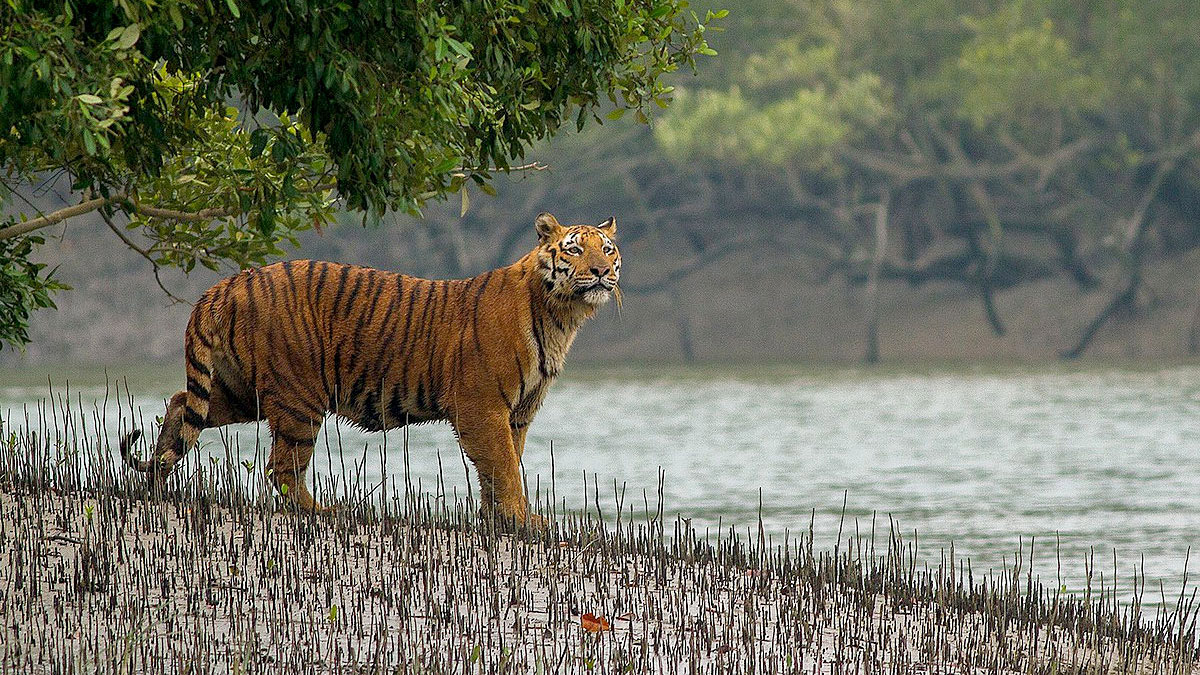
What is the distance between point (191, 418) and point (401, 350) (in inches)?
46.9

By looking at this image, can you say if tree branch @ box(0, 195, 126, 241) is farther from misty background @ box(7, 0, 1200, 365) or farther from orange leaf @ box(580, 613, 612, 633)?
misty background @ box(7, 0, 1200, 365)

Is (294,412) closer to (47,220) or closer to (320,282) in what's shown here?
(320,282)

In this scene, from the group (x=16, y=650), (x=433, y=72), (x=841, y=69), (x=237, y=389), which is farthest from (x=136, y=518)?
(x=841, y=69)

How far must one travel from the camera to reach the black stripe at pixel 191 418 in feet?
33.1

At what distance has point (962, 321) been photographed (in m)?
44.6

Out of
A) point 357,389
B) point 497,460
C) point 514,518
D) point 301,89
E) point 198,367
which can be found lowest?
point 514,518

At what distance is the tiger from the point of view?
9922 millimetres

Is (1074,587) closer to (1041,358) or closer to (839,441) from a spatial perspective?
(839,441)

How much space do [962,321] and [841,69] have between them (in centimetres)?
687

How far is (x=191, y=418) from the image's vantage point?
10.1 metres

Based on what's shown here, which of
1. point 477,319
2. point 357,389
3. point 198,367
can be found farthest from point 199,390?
point 477,319

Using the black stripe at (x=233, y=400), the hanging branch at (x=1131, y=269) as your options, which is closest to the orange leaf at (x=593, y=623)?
the black stripe at (x=233, y=400)

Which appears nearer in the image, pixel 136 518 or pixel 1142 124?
pixel 136 518

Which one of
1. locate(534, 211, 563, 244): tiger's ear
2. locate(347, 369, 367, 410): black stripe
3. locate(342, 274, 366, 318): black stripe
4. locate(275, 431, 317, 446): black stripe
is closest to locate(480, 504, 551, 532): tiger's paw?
locate(347, 369, 367, 410): black stripe
